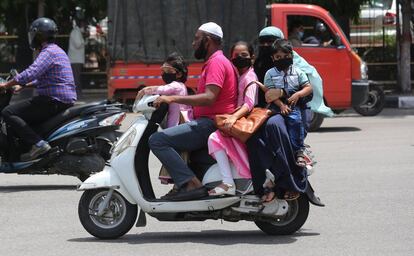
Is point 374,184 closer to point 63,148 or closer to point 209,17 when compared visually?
point 63,148

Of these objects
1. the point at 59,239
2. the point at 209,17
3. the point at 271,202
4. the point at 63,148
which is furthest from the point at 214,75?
the point at 209,17

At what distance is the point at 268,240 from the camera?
7781mm

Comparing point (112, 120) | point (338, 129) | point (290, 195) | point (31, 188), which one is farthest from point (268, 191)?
point (338, 129)

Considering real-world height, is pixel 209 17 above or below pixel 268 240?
above

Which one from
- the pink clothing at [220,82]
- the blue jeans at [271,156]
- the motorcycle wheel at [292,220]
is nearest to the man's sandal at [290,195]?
the blue jeans at [271,156]

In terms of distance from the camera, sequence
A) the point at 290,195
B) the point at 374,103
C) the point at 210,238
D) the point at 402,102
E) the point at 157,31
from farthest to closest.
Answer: the point at 402,102 → the point at 374,103 → the point at 157,31 → the point at 210,238 → the point at 290,195

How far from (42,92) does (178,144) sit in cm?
342

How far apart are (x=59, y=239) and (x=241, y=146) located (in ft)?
5.54

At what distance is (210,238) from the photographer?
26.1 feet

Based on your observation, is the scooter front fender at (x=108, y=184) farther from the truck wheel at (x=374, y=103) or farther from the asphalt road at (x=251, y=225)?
the truck wheel at (x=374, y=103)

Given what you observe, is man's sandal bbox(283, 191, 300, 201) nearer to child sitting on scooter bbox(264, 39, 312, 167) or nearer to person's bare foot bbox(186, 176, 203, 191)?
child sitting on scooter bbox(264, 39, 312, 167)

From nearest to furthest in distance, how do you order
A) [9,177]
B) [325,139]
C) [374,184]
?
[374,184] → [9,177] → [325,139]

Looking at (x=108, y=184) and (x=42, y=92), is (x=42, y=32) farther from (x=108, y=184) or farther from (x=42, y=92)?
(x=108, y=184)

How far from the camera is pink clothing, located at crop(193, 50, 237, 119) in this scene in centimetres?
764
